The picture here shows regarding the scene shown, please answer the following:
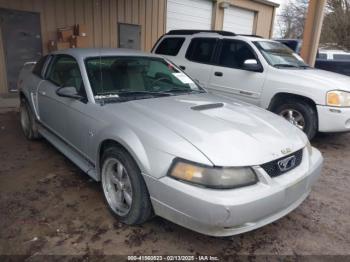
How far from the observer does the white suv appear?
4.78 metres

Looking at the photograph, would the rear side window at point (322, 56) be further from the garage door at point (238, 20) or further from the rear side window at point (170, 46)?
the rear side window at point (170, 46)

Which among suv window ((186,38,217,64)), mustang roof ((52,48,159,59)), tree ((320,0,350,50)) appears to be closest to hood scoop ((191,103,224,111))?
mustang roof ((52,48,159,59))

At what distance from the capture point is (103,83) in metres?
3.29

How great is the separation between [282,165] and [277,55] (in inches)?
148

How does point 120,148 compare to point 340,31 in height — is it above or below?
below

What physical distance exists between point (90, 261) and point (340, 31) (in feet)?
79.1

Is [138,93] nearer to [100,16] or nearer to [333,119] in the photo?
[333,119]

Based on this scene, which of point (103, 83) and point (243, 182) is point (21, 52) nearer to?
point (103, 83)

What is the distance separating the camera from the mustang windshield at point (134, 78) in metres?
3.27

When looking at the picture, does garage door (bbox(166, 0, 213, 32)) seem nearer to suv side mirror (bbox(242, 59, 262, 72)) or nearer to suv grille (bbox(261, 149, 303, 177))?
suv side mirror (bbox(242, 59, 262, 72))

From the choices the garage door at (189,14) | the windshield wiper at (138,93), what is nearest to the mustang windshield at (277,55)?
the windshield wiper at (138,93)

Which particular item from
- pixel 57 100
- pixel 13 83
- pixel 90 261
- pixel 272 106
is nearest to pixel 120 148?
pixel 90 261

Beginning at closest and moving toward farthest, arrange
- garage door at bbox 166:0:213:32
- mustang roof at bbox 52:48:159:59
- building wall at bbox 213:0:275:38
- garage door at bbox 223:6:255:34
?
1. mustang roof at bbox 52:48:159:59
2. garage door at bbox 166:0:213:32
3. building wall at bbox 213:0:275:38
4. garage door at bbox 223:6:255:34

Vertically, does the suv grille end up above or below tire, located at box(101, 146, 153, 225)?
above
